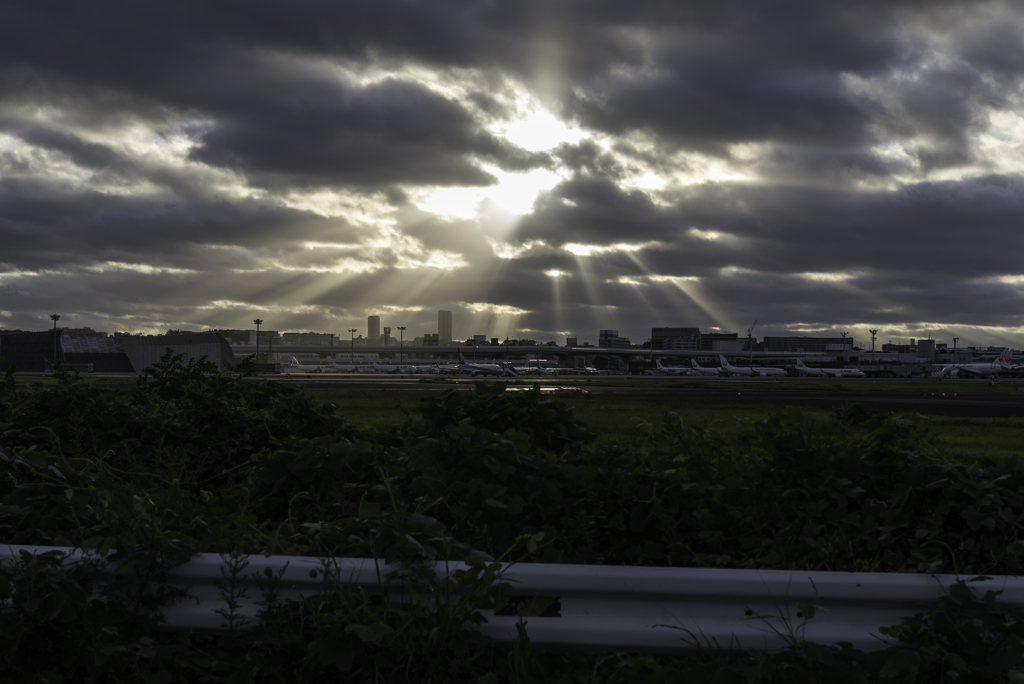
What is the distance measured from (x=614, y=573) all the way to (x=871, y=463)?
2450 millimetres

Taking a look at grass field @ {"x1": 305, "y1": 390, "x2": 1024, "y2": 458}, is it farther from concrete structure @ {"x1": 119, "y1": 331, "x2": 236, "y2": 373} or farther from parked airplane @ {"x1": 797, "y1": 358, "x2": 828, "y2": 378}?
parked airplane @ {"x1": 797, "y1": 358, "x2": 828, "y2": 378}

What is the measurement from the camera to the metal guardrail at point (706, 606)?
292 centimetres

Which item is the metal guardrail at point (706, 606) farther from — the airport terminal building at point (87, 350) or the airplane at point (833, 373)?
the airplane at point (833, 373)

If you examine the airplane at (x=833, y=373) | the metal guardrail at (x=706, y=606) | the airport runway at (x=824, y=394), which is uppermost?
the metal guardrail at (x=706, y=606)

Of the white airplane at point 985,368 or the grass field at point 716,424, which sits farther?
the white airplane at point 985,368

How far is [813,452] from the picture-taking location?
417 centimetres

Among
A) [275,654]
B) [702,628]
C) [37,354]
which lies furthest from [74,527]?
[37,354]

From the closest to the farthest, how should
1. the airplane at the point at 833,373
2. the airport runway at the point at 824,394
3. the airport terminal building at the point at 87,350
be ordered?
the airport runway at the point at 824,394 < the airport terminal building at the point at 87,350 < the airplane at the point at 833,373

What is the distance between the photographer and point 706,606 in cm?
295

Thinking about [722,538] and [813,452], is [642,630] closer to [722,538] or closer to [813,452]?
[722,538]

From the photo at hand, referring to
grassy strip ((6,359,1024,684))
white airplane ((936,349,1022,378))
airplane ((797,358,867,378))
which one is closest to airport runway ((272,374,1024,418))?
grassy strip ((6,359,1024,684))

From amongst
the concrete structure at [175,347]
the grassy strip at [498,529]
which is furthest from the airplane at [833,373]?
the grassy strip at [498,529]

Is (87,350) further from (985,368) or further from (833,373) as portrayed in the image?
(985,368)

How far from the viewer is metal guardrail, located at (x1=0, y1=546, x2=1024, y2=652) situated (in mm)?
2918
